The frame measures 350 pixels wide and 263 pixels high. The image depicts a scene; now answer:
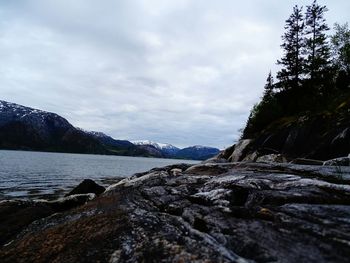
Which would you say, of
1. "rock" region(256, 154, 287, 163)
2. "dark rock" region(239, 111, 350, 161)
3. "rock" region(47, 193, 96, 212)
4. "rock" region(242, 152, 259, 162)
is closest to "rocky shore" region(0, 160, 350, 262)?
"rock" region(47, 193, 96, 212)

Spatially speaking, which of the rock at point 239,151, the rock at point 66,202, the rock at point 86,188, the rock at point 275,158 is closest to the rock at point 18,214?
the rock at point 66,202

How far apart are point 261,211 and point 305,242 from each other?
1.58 meters

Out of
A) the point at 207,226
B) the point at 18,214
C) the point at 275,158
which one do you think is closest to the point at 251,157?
the point at 275,158

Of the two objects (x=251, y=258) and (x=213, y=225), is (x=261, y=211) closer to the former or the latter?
(x=213, y=225)

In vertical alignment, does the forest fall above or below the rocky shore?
above

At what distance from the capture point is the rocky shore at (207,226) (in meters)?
5.52

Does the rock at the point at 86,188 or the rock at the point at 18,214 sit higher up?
the rock at the point at 86,188

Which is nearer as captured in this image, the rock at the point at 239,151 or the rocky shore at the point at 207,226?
the rocky shore at the point at 207,226

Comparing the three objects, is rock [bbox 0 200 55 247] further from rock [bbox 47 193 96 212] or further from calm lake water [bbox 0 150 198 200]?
calm lake water [bbox 0 150 198 200]

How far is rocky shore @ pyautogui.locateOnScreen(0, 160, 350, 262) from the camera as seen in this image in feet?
18.1

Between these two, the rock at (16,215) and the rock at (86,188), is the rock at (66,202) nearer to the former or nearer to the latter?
the rock at (16,215)

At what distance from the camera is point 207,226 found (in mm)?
6820

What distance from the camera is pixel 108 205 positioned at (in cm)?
1009

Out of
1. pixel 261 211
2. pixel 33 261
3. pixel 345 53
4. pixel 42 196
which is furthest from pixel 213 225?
pixel 345 53
